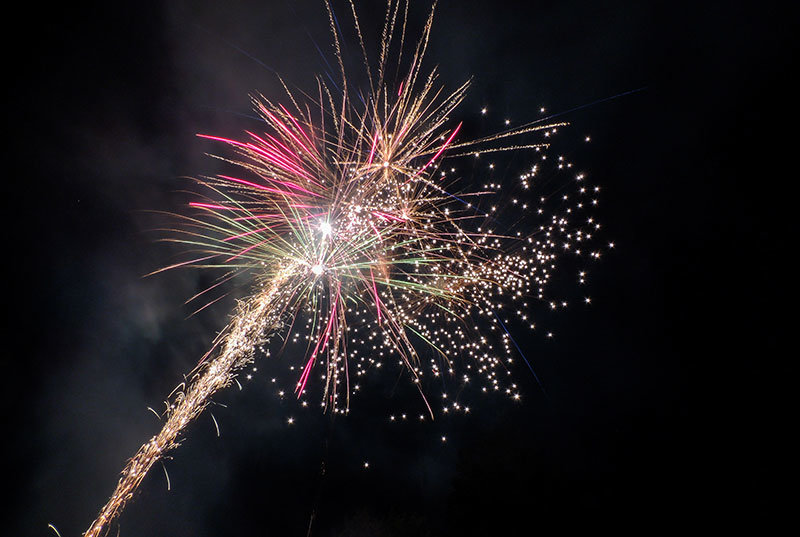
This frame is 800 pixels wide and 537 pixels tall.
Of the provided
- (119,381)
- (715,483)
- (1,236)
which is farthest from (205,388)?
(715,483)

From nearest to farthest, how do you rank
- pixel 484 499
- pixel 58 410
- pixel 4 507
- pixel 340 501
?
pixel 4 507 < pixel 58 410 < pixel 484 499 < pixel 340 501

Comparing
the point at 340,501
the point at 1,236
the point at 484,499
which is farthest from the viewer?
the point at 340,501

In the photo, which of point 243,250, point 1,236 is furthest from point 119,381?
point 243,250

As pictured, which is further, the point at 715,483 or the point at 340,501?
the point at 340,501

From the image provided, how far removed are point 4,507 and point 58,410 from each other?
1.47 meters

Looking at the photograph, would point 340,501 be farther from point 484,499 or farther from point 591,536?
point 591,536

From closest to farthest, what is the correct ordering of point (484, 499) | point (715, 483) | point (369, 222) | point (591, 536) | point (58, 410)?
point (58, 410) < point (369, 222) < point (715, 483) < point (591, 536) < point (484, 499)

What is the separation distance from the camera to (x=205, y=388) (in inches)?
240

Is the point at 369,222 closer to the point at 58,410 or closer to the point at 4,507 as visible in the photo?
the point at 58,410

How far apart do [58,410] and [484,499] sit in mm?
10979

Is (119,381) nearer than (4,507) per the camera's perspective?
No

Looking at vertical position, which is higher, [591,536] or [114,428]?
[114,428]

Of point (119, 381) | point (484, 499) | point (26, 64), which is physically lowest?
point (484, 499)

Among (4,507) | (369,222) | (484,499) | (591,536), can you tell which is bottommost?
(591,536)
